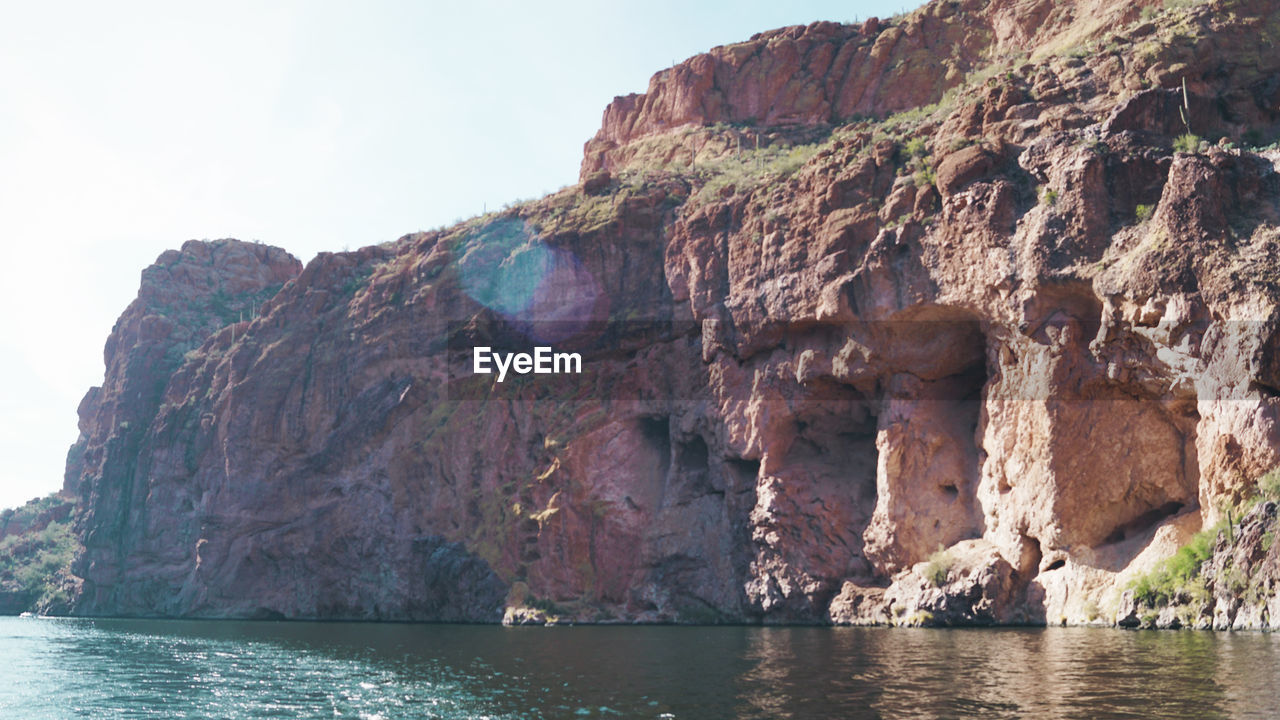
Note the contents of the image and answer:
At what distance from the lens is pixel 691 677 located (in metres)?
27.6

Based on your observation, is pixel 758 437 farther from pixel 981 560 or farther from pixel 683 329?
pixel 981 560

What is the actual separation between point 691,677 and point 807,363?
27540 mm

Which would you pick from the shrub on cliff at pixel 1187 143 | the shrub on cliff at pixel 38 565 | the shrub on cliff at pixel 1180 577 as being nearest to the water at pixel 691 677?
the shrub on cliff at pixel 1180 577

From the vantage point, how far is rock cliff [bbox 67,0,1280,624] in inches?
1566

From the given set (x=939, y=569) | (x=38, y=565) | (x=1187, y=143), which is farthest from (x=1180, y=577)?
(x=38, y=565)

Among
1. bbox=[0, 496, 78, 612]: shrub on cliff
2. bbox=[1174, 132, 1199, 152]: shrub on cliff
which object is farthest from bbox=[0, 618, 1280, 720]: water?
bbox=[0, 496, 78, 612]: shrub on cliff

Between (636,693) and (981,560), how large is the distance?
23258 millimetres

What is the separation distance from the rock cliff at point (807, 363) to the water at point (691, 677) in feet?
23.9

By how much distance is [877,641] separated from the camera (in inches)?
1414

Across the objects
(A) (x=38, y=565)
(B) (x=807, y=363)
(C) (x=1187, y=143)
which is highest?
(C) (x=1187, y=143)

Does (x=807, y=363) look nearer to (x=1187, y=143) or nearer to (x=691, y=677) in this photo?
(x=1187, y=143)

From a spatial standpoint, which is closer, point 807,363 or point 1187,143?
point 1187,143

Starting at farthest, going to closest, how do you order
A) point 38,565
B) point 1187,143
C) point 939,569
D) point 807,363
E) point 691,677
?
point 38,565, point 807,363, point 939,569, point 1187,143, point 691,677

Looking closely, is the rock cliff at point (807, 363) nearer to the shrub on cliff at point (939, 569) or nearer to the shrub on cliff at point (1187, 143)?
the shrub on cliff at point (939, 569)
